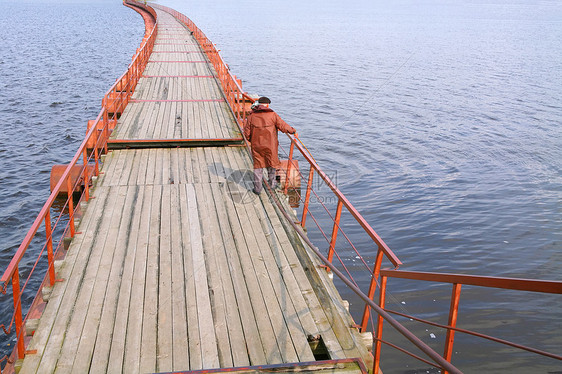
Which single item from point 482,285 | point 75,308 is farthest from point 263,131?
point 482,285

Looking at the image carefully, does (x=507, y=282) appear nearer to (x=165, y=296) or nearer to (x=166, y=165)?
(x=165, y=296)

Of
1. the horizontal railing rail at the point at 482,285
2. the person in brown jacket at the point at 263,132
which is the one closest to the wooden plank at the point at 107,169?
the person in brown jacket at the point at 263,132

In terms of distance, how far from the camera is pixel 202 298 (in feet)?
18.2

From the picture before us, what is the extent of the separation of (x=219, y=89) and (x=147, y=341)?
1373 cm

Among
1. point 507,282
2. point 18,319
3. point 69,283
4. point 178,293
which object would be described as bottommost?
point 69,283

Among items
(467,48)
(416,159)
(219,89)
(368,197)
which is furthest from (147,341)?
(467,48)

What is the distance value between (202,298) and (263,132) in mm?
3462

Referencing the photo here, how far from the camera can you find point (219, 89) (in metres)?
17.5

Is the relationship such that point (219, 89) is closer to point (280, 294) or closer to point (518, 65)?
point (280, 294)

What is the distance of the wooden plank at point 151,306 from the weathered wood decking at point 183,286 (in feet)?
0.04

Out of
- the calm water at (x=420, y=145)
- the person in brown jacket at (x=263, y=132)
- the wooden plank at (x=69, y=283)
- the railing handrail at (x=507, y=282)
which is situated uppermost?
the railing handrail at (x=507, y=282)

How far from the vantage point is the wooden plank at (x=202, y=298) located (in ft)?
15.4

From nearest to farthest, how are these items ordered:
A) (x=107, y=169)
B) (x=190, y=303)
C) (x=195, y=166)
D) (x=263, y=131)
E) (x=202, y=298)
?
(x=190, y=303) → (x=202, y=298) → (x=263, y=131) → (x=107, y=169) → (x=195, y=166)

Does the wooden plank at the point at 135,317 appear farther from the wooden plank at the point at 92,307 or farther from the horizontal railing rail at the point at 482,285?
the horizontal railing rail at the point at 482,285
